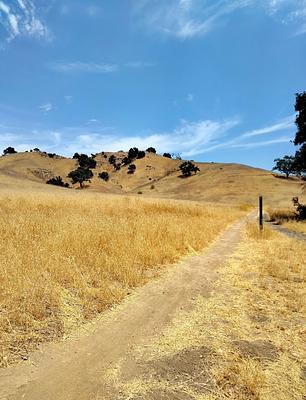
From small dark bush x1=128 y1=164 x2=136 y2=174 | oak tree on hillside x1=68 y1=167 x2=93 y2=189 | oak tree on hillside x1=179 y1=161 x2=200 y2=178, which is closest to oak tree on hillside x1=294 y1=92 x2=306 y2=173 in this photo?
oak tree on hillside x1=68 y1=167 x2=93 y2=189

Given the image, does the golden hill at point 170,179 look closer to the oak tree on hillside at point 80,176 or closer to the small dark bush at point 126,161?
the oak tree on hillside at point 80,176

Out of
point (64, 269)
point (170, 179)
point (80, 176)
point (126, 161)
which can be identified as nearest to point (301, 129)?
point (64, 269)

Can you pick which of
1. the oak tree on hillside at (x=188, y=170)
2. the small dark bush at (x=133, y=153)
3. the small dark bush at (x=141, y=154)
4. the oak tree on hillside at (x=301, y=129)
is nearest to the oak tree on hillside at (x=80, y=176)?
the oak tree on hillside at (x=188, y=170)

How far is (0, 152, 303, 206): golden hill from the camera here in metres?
75.5

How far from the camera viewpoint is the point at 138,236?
10398 mm

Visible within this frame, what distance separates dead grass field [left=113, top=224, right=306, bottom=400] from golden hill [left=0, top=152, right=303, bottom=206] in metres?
51.2

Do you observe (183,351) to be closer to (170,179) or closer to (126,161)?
(170,179)

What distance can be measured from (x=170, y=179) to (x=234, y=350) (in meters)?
106

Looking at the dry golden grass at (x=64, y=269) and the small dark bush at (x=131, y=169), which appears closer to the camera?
the dry golden grass at (x=64, y=269)

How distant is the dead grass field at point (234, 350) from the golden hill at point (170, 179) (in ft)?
168

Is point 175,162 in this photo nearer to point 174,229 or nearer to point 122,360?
point 174,229

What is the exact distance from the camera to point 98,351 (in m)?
4.58

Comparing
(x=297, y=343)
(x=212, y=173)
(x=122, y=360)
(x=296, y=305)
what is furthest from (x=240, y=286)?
(x=212, y=173)

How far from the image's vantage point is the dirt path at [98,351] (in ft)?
12.2
